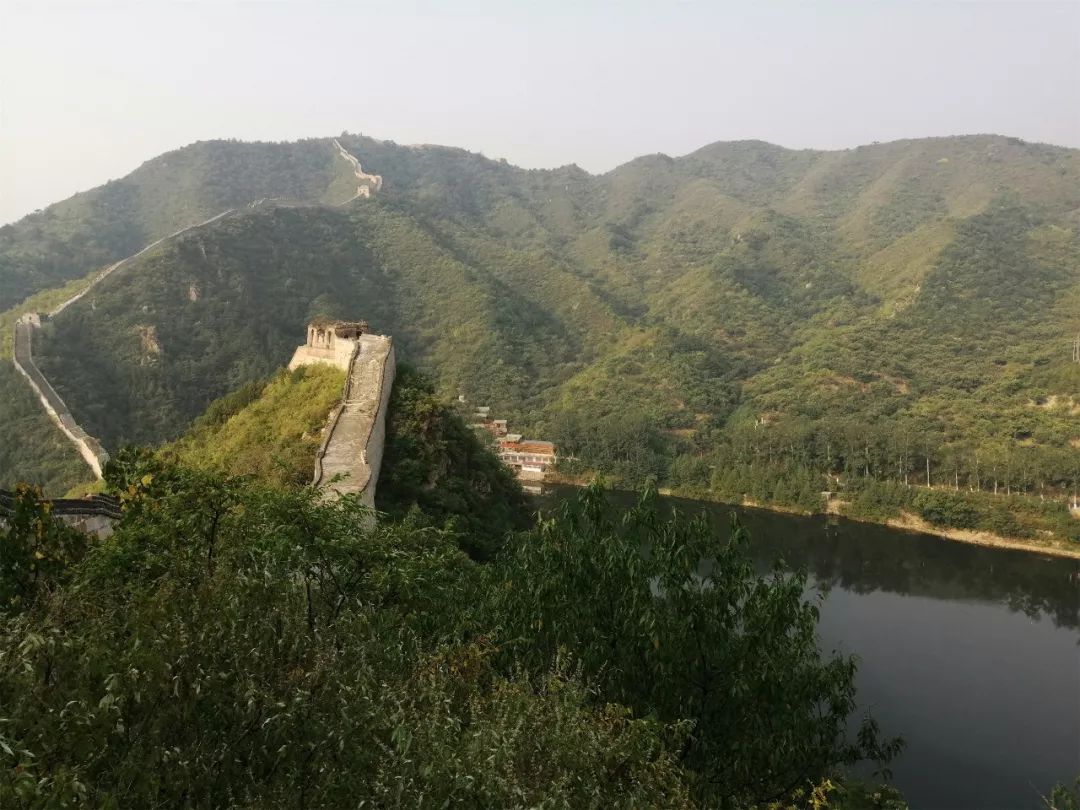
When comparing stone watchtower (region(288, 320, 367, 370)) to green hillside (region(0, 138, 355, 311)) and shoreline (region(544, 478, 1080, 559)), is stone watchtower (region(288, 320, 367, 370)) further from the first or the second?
green hillside (region(0, 138, 355, 311))

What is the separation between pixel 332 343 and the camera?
1644 cm

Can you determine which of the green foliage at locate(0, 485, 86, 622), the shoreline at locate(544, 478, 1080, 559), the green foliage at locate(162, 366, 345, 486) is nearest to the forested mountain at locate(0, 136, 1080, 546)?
the shoreline at locate(544, 478, 1080, 559)

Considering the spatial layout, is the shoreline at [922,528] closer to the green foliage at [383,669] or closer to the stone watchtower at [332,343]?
the stone watchtower at [332,343]

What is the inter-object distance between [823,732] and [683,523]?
1718mm

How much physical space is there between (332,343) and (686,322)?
179 feet

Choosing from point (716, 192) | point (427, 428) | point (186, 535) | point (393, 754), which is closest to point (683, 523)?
point (393, 754)

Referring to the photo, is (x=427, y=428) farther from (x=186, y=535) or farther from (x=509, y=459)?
(x=509, y=459)

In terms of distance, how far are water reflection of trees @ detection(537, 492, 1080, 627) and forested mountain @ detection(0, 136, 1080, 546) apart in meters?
3.99

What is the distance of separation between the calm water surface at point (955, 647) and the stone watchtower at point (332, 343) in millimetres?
8227

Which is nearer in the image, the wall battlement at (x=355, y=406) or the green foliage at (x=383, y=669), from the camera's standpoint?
the green foliage at (x=383, y=669)

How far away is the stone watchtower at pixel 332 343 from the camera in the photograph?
15.9 metres

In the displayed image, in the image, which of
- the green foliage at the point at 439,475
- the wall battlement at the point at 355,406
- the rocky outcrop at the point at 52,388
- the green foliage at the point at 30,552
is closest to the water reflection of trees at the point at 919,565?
the green foliage at the point at 439,475

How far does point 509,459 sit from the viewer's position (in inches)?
1683

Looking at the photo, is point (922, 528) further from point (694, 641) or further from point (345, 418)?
point (694, 641)
